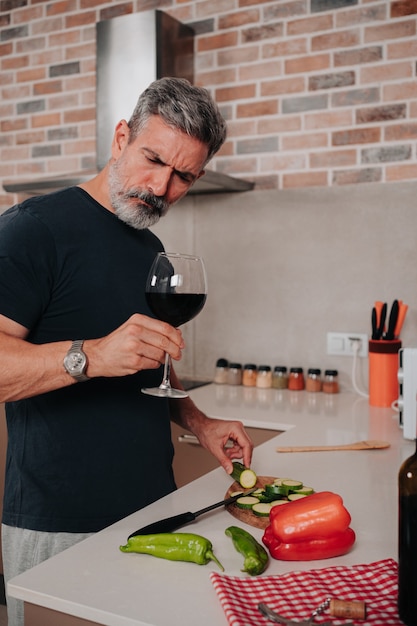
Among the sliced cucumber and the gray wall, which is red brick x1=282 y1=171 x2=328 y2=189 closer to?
the gray wall

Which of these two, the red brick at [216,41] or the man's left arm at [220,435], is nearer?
the man's left arm at [220,435]

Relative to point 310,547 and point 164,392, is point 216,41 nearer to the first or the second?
point 164,392

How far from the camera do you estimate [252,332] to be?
2656 millimetres

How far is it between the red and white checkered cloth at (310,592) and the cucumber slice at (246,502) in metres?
0.21

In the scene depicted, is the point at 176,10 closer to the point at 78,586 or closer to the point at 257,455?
the point at 257,455

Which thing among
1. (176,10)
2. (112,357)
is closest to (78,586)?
(112,357)

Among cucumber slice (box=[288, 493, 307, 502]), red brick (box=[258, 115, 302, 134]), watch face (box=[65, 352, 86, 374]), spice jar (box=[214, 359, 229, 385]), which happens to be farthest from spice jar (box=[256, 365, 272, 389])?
watch face (box=[65, 352, 86, 374])

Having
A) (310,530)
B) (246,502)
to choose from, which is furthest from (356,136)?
(310,530)

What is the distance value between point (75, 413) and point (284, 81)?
71.3 inches

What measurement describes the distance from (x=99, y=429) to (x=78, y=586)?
0.47m

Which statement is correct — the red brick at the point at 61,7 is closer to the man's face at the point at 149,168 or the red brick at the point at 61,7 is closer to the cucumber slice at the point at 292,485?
the man's face at the point at 149,168

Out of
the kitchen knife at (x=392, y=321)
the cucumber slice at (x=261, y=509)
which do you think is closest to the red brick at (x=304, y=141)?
the kitchen knife at (x=392, y=321)

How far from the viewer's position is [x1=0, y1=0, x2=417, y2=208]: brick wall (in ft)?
7.72

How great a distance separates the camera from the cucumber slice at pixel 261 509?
3.42 feet
